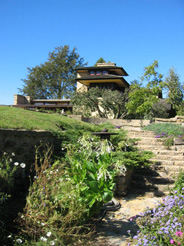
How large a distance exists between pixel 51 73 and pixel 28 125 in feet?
123

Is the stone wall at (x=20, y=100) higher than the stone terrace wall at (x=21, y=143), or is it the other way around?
the stone wall at (x=20, y=100)

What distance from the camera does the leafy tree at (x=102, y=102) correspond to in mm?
24344

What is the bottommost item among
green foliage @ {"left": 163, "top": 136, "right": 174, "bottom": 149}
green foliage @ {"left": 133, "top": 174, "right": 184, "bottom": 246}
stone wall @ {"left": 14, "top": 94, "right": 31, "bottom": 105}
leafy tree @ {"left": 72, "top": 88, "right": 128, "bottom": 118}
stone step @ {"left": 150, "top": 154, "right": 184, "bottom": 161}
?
green foliage @ {"left": 133, "top": 174, "right": 184, "bottom": 246}

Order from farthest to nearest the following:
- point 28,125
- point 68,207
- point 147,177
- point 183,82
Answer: point 183,82 → point 147,177 → point 28,125 → point 68,207

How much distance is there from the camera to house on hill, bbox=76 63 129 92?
30977 millimetres

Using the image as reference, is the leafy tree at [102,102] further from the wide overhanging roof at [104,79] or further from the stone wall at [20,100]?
the stone wall at [20,100]

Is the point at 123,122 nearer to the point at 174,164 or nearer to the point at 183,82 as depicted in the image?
the point at 174,164

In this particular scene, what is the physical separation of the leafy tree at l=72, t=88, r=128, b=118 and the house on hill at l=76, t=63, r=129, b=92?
4.93 metres

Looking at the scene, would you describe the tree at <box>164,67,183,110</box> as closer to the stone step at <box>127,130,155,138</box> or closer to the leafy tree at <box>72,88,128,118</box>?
the leafy tree at <box>72,88,128,118</box>

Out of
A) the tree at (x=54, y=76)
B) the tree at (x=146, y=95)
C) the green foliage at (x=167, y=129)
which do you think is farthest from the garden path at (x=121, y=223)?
the tree at (x=54, y=76)

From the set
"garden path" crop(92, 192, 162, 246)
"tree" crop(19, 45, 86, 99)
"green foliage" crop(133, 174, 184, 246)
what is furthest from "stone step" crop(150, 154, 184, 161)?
"tree" crop(19, 45, 86, 99)

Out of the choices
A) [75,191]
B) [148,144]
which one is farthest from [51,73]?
[75,191]

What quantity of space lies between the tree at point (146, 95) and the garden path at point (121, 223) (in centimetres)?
1540

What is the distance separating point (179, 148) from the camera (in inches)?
405
